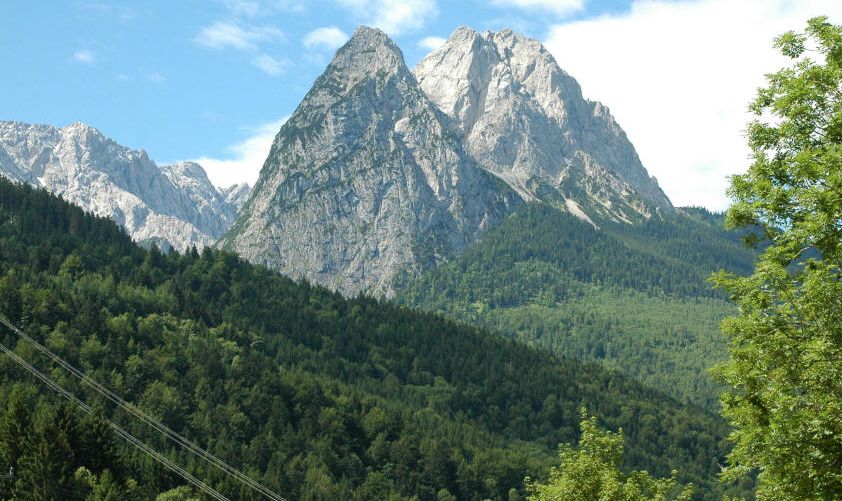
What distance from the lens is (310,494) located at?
167625mm

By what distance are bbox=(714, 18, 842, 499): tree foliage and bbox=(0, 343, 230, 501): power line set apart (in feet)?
342

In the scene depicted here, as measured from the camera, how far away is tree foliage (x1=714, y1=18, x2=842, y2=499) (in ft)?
97.4

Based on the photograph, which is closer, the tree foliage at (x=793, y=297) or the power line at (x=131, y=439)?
the tree foliage at (x=793, y=297)

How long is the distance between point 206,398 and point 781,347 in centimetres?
17873

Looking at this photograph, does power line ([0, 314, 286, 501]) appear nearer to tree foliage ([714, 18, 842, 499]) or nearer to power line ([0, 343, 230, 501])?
power line ([0, 343, 230, 501])

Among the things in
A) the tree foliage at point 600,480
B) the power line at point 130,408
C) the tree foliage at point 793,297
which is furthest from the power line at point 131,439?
the tree foliage at point 793,297

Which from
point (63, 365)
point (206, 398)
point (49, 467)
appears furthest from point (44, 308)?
point (49, 467)

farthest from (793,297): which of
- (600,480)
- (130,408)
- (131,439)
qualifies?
(130,408)

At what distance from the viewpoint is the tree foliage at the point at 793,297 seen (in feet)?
97.4

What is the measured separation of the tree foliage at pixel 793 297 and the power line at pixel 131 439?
104330 mm

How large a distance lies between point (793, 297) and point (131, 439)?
148699mm

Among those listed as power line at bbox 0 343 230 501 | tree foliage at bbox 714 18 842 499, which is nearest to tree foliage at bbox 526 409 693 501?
tree foliage at bbox 714 18 842 499

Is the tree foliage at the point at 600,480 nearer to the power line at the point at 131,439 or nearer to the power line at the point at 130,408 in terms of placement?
the power line at the point at 131,439

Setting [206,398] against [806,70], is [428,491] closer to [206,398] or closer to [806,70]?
[206,398]
